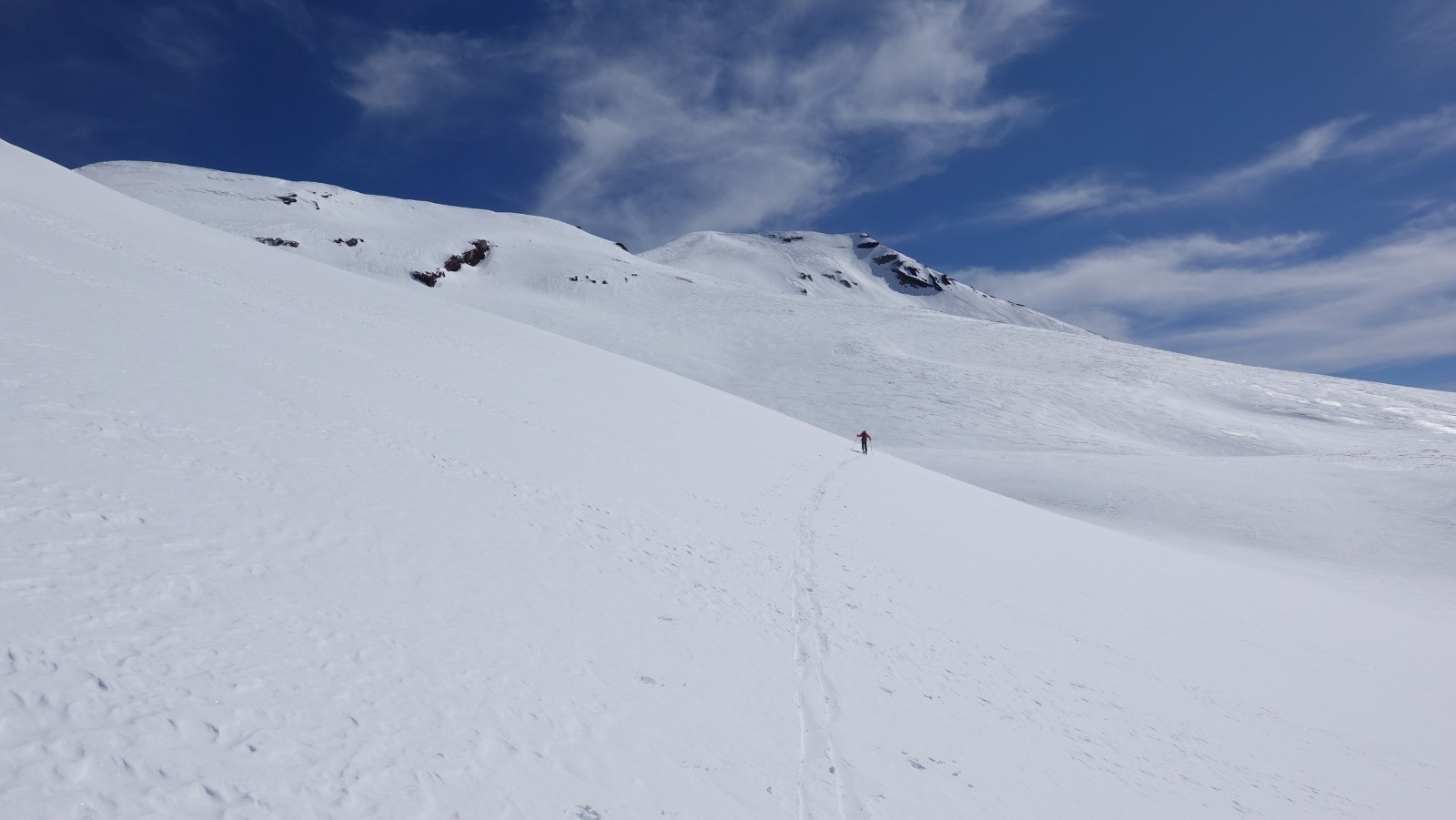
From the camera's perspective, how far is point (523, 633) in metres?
5.57

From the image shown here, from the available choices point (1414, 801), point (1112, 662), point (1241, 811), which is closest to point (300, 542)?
point (1241, 811)

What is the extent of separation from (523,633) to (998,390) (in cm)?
4061

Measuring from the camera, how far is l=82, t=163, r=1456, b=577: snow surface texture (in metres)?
24.3

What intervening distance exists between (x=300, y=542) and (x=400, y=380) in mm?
7840

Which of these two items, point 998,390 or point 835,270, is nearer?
point 998,390

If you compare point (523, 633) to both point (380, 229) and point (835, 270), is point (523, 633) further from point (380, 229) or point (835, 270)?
point (835, 270)

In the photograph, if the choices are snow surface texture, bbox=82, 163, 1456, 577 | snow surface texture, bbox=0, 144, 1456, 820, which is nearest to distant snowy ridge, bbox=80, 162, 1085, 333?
snow surface texture, bbox=82, 163, 1456, 577

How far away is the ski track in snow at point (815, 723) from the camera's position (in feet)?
15.1

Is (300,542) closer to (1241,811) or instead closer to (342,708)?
(342,708)

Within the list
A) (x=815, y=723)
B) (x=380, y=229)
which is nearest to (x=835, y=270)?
(x=380, y=229)

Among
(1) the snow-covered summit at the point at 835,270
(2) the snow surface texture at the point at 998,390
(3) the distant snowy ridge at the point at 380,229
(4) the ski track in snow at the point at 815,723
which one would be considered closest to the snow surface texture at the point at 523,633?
(4) the ski track in snow at the point at 815,723

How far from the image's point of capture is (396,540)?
646cm

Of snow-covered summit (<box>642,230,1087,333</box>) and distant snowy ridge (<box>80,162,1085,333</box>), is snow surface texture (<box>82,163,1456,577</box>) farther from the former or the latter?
snow-covered summit (<box>642,230,1087,333</box>)

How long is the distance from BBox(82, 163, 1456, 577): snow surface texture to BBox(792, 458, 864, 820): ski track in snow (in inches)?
810
